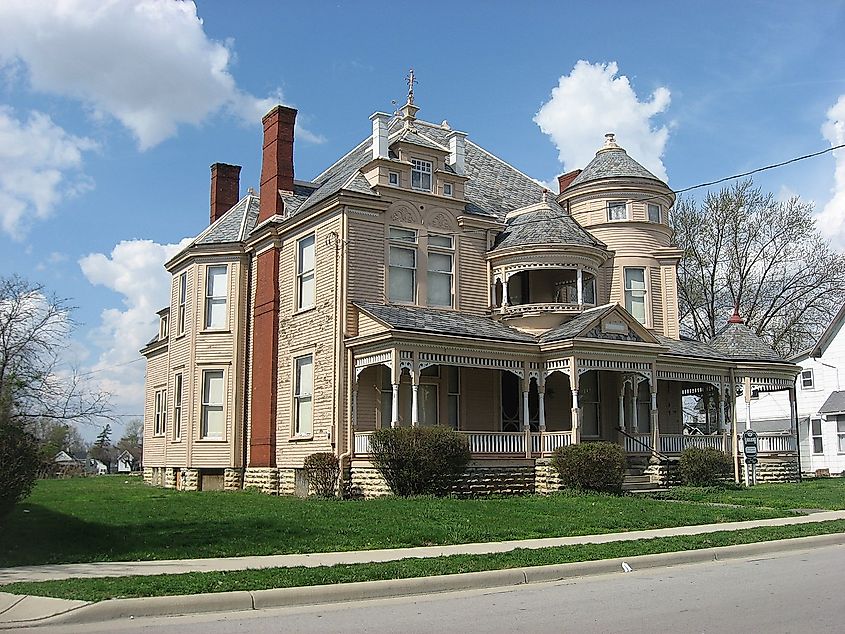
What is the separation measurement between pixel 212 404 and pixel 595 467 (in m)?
13.5

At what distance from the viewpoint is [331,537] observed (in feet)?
49.4

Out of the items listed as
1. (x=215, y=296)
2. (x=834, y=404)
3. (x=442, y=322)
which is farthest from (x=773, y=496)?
(x=834, y=404)

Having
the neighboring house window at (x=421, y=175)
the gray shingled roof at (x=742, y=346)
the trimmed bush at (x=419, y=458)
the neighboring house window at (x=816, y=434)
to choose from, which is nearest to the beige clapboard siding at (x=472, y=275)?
the neighboring house window at (x=421, y=175)

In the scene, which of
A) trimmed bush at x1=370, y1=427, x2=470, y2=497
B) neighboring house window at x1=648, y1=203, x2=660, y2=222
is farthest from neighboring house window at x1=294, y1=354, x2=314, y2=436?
neighboring house window at x1=648, y1=203, x2=660, y2=222

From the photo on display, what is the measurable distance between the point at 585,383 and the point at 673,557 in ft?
53.3

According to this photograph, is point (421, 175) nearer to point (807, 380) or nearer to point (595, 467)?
point (595, 467)

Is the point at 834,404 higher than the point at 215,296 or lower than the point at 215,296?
lower

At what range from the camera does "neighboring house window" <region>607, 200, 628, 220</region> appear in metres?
31.7

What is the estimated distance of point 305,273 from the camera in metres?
27.6

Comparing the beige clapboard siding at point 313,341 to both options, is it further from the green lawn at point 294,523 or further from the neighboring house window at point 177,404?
the neighboring house window at point 177,404

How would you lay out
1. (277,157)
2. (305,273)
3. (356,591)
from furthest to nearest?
(277,157), (305,273), (356,591)

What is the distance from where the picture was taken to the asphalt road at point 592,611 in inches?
343

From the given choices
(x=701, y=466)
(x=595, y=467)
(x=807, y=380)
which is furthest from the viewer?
(x=807, y=380)

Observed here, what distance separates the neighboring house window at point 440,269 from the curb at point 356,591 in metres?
14.6
